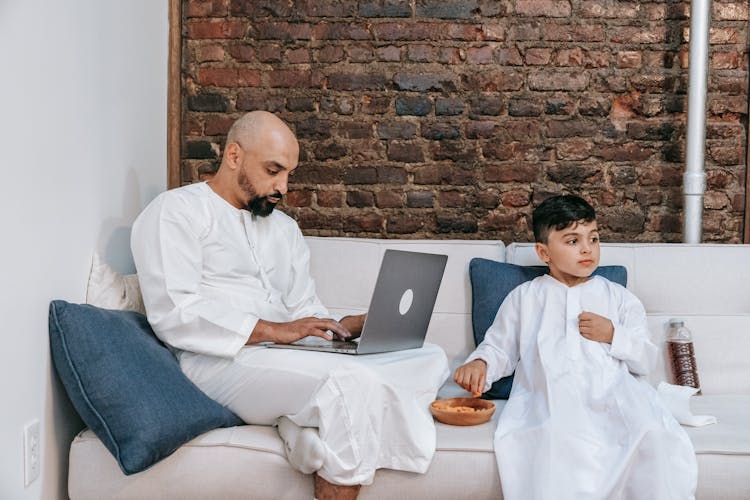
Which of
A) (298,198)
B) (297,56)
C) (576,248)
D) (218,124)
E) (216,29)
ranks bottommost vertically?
(576,248)

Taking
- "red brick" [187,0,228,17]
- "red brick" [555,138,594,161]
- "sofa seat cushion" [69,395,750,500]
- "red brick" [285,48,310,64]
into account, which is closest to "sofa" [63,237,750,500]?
"sofa seat cushion" [69,395,750,500]

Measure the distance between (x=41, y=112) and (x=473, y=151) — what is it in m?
1.73

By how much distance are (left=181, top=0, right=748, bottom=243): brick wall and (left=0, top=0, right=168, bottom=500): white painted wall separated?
2.02 feet

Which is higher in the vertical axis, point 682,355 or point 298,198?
point 298,198

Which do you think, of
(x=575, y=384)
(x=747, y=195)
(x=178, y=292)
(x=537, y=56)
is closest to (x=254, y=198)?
(x=178, y=292)

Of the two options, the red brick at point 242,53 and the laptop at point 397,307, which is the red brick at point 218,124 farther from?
the laptop at point 397,307

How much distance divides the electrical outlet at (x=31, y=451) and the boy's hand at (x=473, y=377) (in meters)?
1.13

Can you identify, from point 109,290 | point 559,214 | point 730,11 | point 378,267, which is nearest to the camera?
point 109,290

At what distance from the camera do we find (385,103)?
10.5 feet

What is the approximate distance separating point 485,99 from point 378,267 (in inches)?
34.3

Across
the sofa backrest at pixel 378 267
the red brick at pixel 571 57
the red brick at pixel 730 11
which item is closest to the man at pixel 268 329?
the sofa backrest at pixel 378 267

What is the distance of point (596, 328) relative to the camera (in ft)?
7.92

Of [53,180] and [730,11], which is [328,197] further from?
[730,11]

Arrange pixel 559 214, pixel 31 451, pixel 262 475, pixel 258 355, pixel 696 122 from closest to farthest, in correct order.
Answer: pixel 31 451 → pixel 262 475 → pixel 258 355 → pixel 559 214 → pixel 696 122
